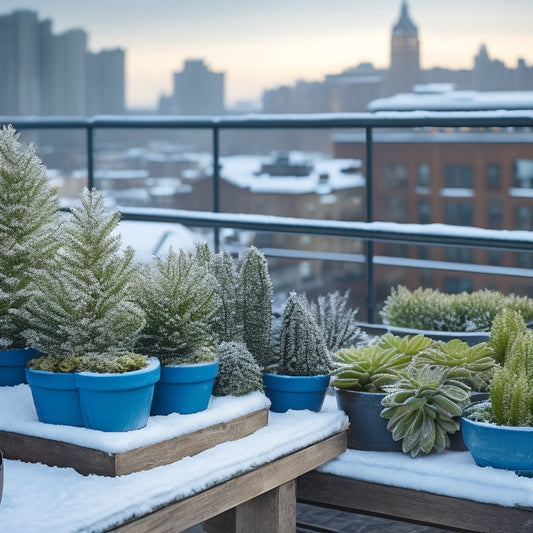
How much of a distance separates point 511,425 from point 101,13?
5211 centimetres

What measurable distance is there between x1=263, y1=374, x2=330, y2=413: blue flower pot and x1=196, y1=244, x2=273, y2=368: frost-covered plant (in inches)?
2.1

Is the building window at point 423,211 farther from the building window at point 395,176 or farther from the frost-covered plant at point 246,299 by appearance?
the frost-covered plant at point 246,299

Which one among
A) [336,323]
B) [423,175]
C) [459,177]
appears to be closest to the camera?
[336,323]

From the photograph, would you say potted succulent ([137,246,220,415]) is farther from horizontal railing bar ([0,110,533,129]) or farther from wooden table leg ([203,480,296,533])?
horizontal railing bar ([0,110,533,129])

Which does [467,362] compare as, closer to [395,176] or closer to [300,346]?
[300,346]

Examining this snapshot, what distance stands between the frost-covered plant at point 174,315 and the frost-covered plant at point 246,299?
0.62ft

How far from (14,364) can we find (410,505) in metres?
0.80

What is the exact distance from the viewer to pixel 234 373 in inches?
65.8

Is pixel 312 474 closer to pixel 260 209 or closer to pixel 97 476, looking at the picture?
pixel 97 476

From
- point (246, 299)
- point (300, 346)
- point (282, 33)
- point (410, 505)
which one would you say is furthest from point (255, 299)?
point (282, 33)

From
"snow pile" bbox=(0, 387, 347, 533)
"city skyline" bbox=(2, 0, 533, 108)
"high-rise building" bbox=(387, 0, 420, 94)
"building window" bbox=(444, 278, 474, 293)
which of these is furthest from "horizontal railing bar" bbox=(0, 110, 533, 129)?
"building window" bbox=(444, 278, 474, 293)

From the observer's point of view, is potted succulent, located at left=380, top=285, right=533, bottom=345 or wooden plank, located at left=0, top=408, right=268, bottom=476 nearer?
wooden plank, located at left=0, top=408, right=268, bottom=476

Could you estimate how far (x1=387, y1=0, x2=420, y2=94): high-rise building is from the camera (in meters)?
45.5

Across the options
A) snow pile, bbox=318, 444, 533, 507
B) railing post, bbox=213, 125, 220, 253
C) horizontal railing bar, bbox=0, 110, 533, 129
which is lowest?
snow pile, bbox=318, 444, 533, 507
